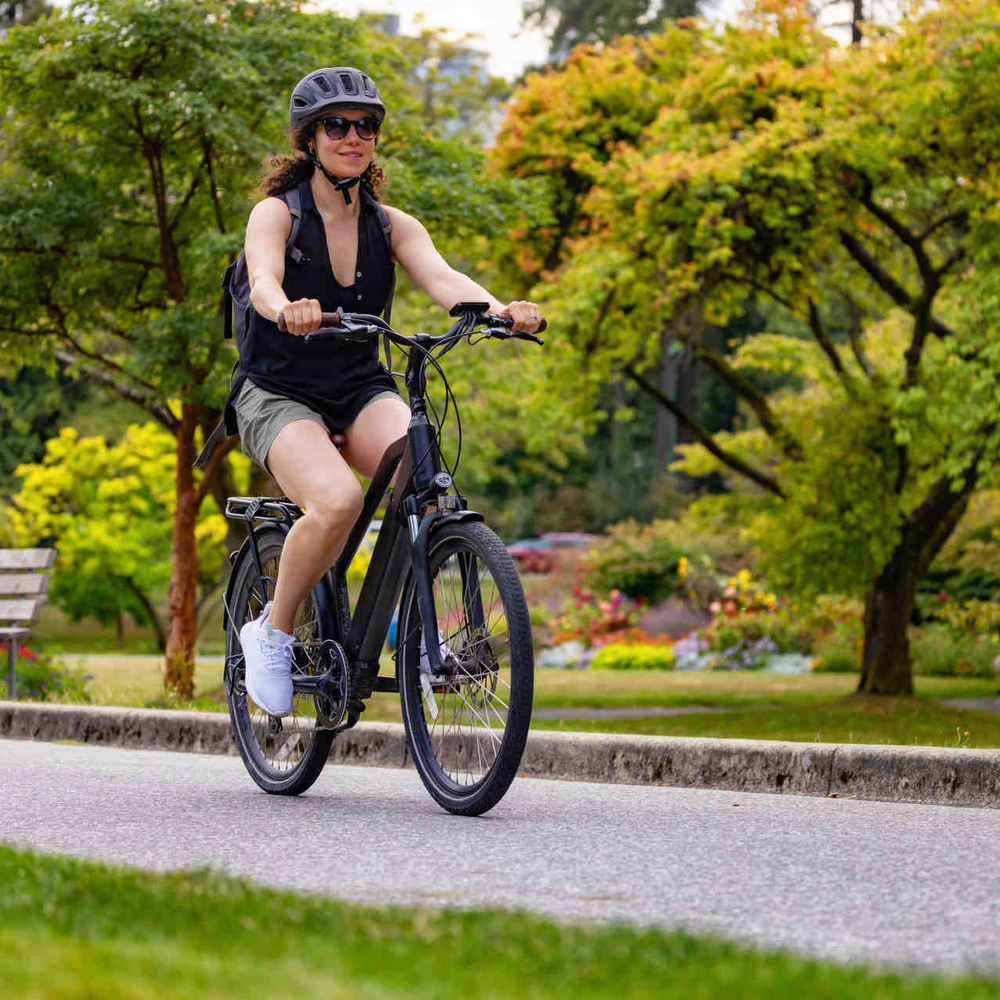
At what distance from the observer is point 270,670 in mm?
5211

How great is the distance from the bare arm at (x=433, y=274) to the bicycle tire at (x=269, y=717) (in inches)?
40.5

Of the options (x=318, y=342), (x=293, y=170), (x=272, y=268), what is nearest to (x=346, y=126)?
(x=293, y=170)

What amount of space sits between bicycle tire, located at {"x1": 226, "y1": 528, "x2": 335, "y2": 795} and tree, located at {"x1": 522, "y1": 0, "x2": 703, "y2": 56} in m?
34.3

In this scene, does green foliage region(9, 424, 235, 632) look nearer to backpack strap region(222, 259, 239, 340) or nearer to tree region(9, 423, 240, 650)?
tree region(9, 423, 240, 650)

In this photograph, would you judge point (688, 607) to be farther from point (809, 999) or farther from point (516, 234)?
point (809, 999)

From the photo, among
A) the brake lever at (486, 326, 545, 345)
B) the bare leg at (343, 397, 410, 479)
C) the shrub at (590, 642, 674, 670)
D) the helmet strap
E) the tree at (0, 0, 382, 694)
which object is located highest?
the tree at (0, 0, 382, 694)

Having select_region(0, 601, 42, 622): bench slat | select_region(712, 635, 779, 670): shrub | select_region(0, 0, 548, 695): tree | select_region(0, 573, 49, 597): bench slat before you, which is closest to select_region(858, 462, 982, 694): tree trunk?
select_region(0, 0, 548, 695): tree

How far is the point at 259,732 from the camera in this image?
593 centimetres

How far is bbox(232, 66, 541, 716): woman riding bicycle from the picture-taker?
503 centimetres

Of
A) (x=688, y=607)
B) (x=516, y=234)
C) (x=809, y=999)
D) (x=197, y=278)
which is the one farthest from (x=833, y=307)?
(x=809, y=999)

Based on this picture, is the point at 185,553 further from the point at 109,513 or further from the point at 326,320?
the point at 109,513

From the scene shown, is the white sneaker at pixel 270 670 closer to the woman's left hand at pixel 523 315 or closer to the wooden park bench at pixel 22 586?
the woman's left hand at pixel 523 315

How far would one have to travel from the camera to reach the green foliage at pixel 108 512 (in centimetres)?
2745

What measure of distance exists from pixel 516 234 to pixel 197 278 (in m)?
5.02
